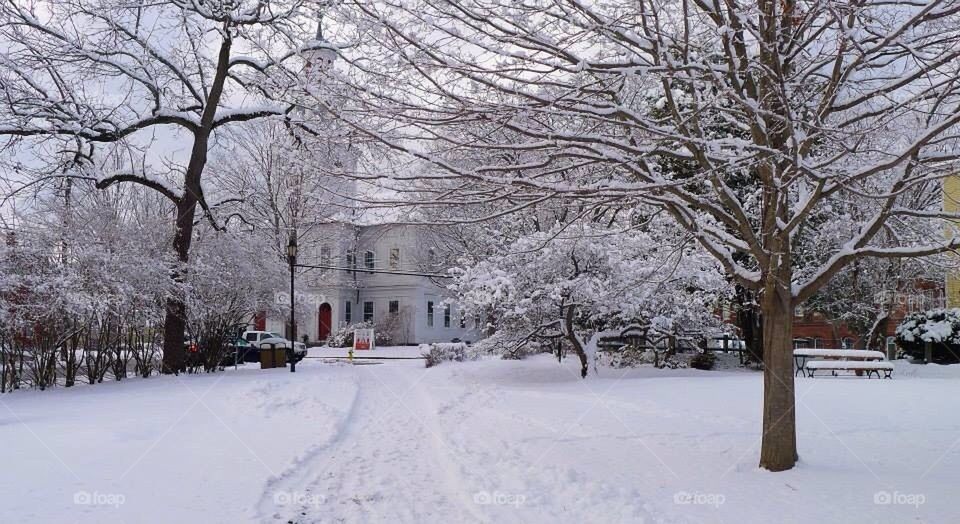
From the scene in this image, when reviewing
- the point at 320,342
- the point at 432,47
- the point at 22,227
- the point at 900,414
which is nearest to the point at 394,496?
the point at 432,47

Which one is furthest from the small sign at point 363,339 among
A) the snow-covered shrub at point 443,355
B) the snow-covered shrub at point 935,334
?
the snow-covered shrub at point 935,334

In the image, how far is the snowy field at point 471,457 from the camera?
232 inches

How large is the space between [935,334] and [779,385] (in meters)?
18.3

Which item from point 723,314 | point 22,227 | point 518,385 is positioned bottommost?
point 518,385

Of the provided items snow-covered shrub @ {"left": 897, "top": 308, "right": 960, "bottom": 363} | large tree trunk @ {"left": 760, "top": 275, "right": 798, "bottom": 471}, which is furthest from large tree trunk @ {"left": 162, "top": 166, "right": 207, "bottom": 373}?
snow-covered shrub @ {"left": 897, "top": 308, "right": 960, "bottom": 363}

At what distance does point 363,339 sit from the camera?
129 feet

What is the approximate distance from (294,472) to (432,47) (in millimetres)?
4533

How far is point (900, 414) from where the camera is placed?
431 inches

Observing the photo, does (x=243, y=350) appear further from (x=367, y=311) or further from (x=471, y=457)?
(x=367, y=311)

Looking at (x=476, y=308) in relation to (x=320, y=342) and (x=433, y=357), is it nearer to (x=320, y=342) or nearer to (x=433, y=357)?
(x=433, y=357)

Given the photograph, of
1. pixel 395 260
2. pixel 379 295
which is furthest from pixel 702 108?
pixel 379 295

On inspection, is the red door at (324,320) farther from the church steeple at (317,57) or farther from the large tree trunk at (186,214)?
the church steeple at (317,57)

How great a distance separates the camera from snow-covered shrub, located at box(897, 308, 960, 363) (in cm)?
2186

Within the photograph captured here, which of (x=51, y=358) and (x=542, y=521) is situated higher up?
(x=51, y=358)
